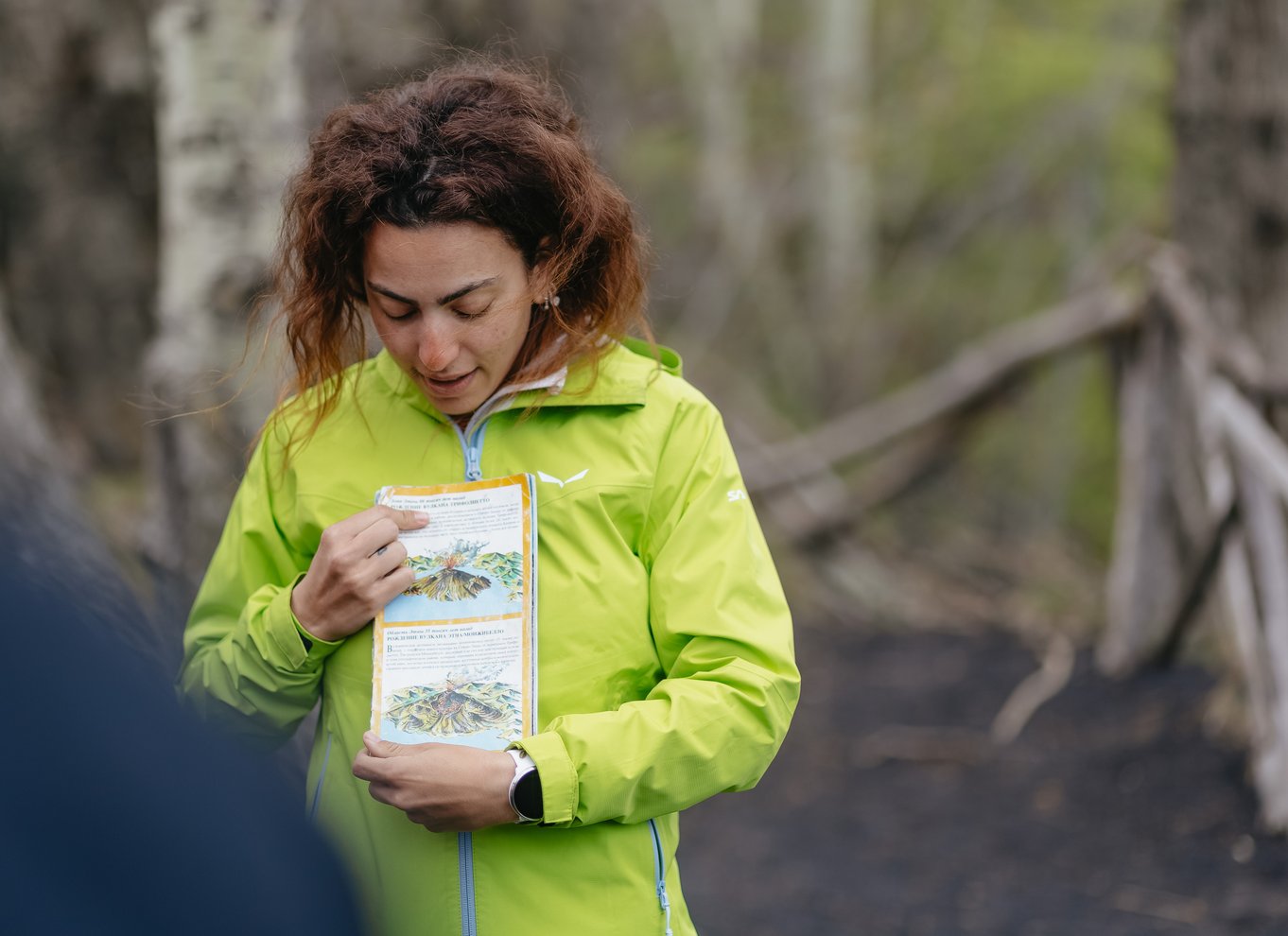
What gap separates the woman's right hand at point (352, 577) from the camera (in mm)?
1622

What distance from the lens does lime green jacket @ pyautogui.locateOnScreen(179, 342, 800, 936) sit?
5.25ft

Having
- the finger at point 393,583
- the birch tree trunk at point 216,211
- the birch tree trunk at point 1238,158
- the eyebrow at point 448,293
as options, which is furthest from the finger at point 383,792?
the birch tree trunk at point 1238,158

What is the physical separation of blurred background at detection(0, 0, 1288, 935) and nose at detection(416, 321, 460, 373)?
26cm

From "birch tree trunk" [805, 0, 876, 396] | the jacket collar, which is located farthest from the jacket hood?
"birch tree trunk" [805, 0, 876, 396]

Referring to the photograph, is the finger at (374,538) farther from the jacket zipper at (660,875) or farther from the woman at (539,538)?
the jacket zipper at (660,875)

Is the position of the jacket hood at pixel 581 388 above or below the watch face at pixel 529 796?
above

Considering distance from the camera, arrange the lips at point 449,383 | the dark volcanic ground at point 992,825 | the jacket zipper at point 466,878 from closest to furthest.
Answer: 1. the jacket zipper at point 466,878
2. the lips at point 449,383
3. the dark volcanic ground at point 992,825

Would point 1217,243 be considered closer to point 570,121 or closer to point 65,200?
point 570,121

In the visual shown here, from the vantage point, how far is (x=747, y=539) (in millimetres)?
1687

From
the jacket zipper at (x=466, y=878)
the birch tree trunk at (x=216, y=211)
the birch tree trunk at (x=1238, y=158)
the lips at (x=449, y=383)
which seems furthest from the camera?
the birch tree trunk at (x=1238, y=158)

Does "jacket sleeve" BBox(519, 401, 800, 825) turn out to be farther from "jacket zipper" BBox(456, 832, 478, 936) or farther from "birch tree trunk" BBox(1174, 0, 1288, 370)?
"birch tree trunk" BBox(1174, 0, 1288, 370)

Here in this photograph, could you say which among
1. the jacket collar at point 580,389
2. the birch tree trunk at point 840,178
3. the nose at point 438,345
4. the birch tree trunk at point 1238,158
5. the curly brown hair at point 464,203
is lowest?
the jacket collar at point 580,389

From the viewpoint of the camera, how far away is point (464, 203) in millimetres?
1639

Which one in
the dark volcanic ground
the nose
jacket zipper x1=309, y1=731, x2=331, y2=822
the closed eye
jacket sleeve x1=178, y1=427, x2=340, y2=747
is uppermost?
the closed eye
